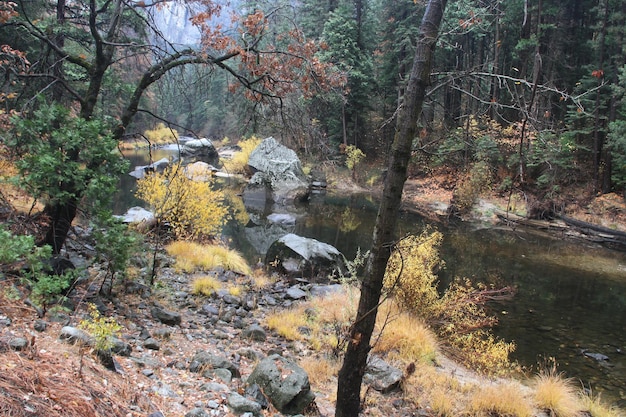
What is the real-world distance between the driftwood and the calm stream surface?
0.82m

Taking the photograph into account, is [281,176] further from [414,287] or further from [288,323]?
[288,323]

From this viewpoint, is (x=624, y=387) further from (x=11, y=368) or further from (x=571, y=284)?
(x=11, y=368)

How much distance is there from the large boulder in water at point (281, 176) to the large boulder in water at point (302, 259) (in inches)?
462

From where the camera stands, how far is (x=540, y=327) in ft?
30.5

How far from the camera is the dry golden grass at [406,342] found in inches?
256

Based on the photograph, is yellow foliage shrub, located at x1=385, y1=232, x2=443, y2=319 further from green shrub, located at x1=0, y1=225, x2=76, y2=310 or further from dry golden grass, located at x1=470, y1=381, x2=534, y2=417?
green shrub, located at x1=0, y1=225, x2=76, y2=310

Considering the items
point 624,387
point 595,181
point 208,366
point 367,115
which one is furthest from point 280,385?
point 367,115

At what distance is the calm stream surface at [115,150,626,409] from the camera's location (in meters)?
8.07

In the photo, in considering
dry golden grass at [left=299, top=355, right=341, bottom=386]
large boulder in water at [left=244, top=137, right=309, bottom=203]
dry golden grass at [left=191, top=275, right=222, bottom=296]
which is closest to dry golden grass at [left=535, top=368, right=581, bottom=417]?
dry golden grass at [left=299, top=355, right=341, bottom=386]

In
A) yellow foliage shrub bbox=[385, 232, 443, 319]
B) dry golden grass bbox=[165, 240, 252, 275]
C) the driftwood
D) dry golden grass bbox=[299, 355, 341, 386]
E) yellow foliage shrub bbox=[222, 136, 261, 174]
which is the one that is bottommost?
dry golden grass bbox=[299, 355, 341, 386]

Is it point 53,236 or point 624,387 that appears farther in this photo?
point 624,387

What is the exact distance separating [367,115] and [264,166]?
385 inches

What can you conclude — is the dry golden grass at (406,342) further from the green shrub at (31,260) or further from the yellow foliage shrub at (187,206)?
the yellow foliage shrub at (187,206)

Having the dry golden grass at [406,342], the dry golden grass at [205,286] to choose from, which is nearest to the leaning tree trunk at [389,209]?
the dry golden grass at [406,342]
